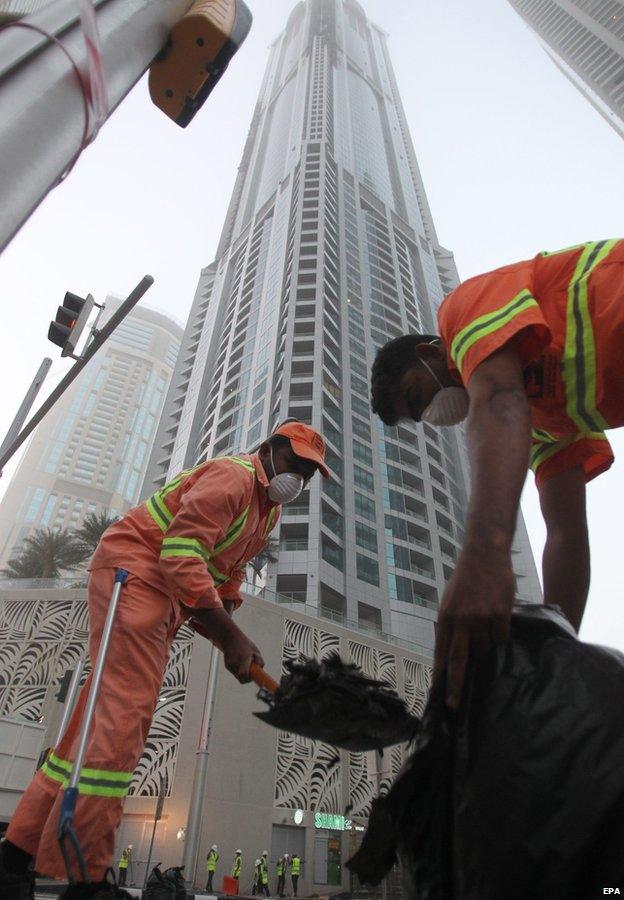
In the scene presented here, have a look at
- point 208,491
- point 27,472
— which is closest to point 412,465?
point 208,491

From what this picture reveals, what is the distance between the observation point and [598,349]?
1.51 metres

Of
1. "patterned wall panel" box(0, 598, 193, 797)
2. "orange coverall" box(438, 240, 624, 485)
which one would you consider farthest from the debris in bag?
"patterned wall panel" box(0, 598, 193, 797)

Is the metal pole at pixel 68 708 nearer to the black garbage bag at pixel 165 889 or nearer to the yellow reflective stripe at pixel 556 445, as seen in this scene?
the black garbage bag at pixel 165 889

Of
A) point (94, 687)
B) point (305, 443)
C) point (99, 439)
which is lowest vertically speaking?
point (94, 687)

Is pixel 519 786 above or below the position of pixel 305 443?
below

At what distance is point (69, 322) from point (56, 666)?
64.4 feet

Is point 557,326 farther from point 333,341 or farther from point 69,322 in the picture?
point 333,341

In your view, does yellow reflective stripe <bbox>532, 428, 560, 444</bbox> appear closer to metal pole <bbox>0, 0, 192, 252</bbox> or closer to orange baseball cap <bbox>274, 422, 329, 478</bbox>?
orange baseball cap <bbox>274, 422, 329, 478</bbox>

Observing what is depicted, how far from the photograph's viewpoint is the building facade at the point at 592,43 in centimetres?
7394

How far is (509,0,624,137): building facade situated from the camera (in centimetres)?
7394

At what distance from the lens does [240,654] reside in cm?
240

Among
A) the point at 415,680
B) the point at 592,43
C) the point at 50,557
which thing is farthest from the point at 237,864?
the point at 592,43

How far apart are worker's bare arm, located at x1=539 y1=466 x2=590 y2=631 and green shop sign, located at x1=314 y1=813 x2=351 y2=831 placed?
25.1 metres

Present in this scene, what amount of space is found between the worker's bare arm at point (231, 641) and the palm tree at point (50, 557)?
3020cm
